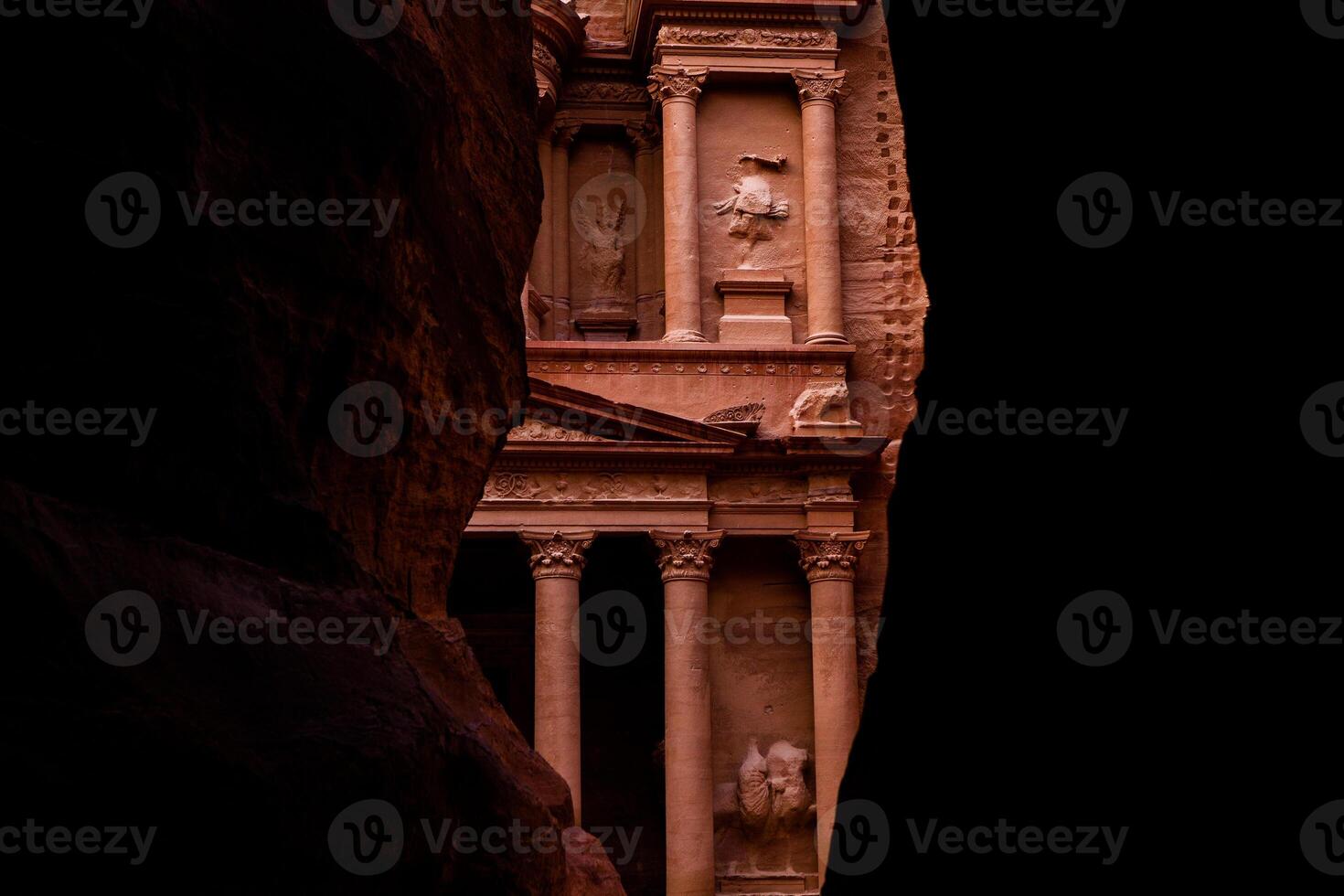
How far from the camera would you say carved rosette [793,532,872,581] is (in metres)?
25.5

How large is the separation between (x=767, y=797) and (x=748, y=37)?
1355cm

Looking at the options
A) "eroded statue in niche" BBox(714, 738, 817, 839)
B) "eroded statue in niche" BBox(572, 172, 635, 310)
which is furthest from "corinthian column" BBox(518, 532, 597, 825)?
"eroded statue in niche" BBox(572, 172, 635, 310)

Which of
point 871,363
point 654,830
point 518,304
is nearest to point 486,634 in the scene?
point 654,830

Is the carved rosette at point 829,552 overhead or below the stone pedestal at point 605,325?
below

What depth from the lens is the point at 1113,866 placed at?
4074mm

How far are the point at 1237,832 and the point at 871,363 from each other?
82.4ft

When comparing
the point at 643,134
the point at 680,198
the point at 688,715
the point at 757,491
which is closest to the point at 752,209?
the point at 680,198

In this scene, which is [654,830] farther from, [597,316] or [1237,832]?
[1237,832]

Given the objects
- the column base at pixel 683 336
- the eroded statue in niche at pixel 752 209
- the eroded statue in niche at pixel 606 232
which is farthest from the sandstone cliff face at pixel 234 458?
the eroded statue in niche at pixel 606 232

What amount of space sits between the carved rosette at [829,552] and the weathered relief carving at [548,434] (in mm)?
3827

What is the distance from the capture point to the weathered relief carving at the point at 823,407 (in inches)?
1029

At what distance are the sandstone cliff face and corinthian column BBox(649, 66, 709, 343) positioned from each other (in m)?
22.7

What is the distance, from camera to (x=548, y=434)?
23984 millimetres

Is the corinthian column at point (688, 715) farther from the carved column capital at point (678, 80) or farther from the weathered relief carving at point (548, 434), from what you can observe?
the carved column capital at point (678, 80)
